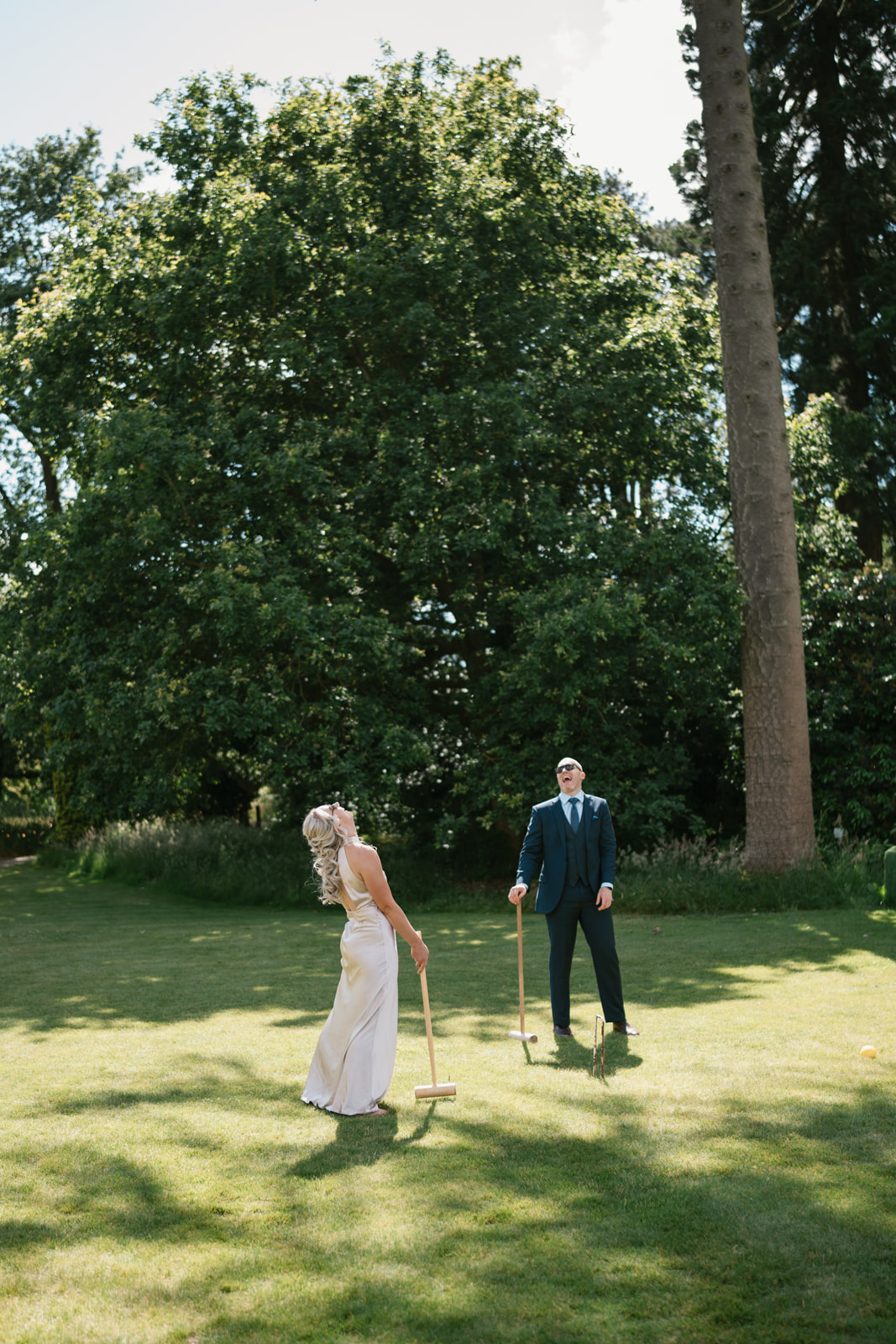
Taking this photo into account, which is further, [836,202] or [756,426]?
[836,202]

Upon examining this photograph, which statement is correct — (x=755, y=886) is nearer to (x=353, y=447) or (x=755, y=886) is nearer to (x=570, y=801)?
→ (x=570, y=801)

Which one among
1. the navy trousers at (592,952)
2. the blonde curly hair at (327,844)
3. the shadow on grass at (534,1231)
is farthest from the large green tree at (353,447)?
the shadow on grass at (534,1231)

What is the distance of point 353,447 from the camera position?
55.9 feet

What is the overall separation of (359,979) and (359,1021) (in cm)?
22

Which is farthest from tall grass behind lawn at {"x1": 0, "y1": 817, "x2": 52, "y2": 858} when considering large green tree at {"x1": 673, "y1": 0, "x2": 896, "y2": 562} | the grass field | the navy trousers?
the navy trousers

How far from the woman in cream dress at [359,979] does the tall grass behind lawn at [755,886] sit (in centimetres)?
863

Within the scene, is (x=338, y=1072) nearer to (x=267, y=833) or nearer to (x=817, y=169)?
(x=267, y=833)

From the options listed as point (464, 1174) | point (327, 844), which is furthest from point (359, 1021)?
point (464, 1174)

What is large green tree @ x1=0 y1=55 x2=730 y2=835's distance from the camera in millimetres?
15945

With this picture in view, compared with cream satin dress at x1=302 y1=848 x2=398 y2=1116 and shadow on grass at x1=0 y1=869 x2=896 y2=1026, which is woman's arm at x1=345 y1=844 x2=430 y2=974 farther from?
shadow on grass at x1=0 y1=869 x2=896 y2=1026

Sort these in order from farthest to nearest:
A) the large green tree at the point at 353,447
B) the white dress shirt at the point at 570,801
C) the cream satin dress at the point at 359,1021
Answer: the large green tree at the point at 353,447 < the white dress shirt at the point at 570,801 < the cream satin dress at the point at 359,1021

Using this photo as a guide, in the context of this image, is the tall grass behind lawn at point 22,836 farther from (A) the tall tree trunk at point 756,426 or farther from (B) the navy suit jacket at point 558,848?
(B) the navy suit jacket at point 558,848

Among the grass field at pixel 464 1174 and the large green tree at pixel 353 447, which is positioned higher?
the large green tree at pixel 353 447

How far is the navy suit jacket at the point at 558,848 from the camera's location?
7738 mm
